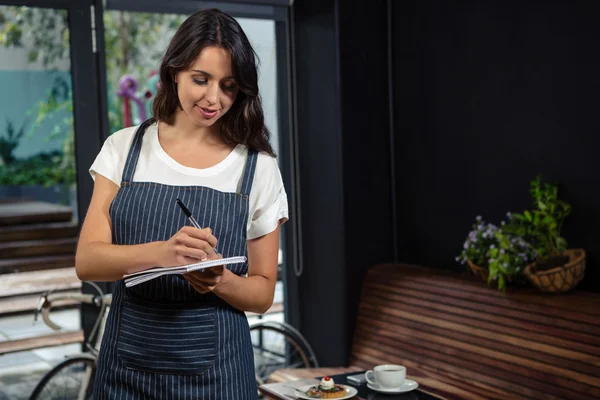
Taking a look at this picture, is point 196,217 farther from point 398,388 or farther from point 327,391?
point 398,388

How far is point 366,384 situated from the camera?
3336 millimetres

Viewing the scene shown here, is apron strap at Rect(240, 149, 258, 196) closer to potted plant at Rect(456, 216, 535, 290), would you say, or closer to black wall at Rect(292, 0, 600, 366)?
potted plant at Rect(456, 216, 535, 290)

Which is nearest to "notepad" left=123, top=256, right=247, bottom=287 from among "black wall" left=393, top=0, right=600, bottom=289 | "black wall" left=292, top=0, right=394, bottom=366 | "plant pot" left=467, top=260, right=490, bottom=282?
"plant pot" left=467, top=260, right=490, bottom=282

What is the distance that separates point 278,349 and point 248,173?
3142 millimetres

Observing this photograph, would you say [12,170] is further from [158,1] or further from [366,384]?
[366,384]

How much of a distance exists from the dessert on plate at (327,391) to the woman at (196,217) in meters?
1.36

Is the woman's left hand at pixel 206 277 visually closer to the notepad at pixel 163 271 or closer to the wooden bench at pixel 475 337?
the notepad at pixel 163 271

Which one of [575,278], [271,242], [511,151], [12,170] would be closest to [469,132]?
[511,151]

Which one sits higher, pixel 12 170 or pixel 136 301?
pixel 12 170

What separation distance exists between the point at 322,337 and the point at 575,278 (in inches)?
66.6

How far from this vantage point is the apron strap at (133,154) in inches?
67.6

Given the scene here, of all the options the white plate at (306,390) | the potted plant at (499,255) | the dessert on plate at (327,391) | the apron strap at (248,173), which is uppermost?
the apron strap at (248,173)

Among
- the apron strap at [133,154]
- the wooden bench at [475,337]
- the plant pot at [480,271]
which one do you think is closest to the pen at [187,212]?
the apron strap at [133,154]

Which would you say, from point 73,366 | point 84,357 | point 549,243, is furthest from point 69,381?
point 549,243
